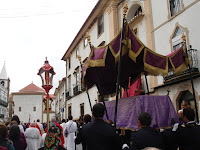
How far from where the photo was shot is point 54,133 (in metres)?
4.38

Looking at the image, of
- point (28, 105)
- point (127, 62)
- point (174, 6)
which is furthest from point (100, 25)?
point (28, 105)

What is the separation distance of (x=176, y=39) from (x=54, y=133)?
7.38 m

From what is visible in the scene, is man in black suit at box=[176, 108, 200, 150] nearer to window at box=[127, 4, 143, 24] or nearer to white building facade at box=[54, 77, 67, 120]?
window at box=[127, 4, 143, 24]

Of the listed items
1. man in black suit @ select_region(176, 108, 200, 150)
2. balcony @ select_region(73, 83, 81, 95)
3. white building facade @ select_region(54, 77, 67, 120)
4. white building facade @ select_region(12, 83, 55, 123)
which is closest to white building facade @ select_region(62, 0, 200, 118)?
man in black suit @ select_region(176, 108, 200, 150)

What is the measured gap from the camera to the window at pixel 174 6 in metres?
9.98

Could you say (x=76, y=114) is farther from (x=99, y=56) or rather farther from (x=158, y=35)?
(x=99, y=56)

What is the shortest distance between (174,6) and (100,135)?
28.6 ft

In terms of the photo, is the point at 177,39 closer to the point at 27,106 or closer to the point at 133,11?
the point at 133,11

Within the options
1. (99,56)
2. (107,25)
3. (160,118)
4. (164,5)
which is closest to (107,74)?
(99,56)

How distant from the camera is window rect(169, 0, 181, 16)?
393 inches

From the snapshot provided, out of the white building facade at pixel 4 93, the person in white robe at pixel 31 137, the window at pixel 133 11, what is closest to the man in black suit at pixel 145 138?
the person in white robe at pixel 31 137

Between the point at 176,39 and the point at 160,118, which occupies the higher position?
the point at 176,39

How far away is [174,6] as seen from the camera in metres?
10.3

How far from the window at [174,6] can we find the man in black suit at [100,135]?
→ 27.0 ft
